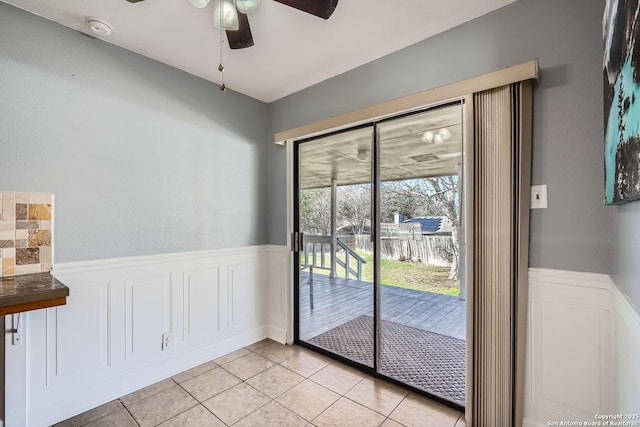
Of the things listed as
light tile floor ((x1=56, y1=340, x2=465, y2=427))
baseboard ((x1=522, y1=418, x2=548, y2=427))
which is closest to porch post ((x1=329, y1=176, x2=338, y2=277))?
light tile floor ((x1=56, y1=340, x2=465, y2=427))

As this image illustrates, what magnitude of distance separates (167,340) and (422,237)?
2.21m

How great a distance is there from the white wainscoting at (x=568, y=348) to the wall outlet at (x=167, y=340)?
2.50 m

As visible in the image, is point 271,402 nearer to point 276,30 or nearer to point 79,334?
point 79,334

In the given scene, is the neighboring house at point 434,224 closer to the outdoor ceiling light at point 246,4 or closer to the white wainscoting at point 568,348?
the white wainscoting at point 568,348

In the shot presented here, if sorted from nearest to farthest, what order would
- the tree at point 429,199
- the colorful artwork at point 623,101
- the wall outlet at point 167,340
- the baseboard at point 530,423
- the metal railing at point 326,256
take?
1. the colorful artwork at point 623,101
2. the baseboard at point 530,423
3. the tree at point 429,199
4. the wall outlet at point 167,340
5. the metal railing at point 326,256

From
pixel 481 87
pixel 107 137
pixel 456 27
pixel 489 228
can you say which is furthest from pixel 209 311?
pixel 456 27

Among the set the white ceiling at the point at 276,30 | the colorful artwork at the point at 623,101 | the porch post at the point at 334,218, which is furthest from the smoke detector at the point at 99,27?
the colorful artwork at the point at 623,101

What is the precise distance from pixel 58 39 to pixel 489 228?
2.96 meters

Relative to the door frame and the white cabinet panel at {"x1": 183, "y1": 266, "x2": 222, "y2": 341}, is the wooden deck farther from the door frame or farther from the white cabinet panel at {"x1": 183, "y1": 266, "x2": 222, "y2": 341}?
the white cabinet panel at {"x1": 183, "y1": 266, "x2": 222, "y2": 341}

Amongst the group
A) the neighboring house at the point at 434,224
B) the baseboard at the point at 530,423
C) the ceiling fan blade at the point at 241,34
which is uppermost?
the ceiling fan blade at the point at 241,34

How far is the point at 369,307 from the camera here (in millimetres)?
2635

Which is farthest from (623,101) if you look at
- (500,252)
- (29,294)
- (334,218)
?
(29,294)

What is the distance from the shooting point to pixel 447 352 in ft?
8.50

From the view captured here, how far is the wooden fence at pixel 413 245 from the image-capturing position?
2.17 meters
